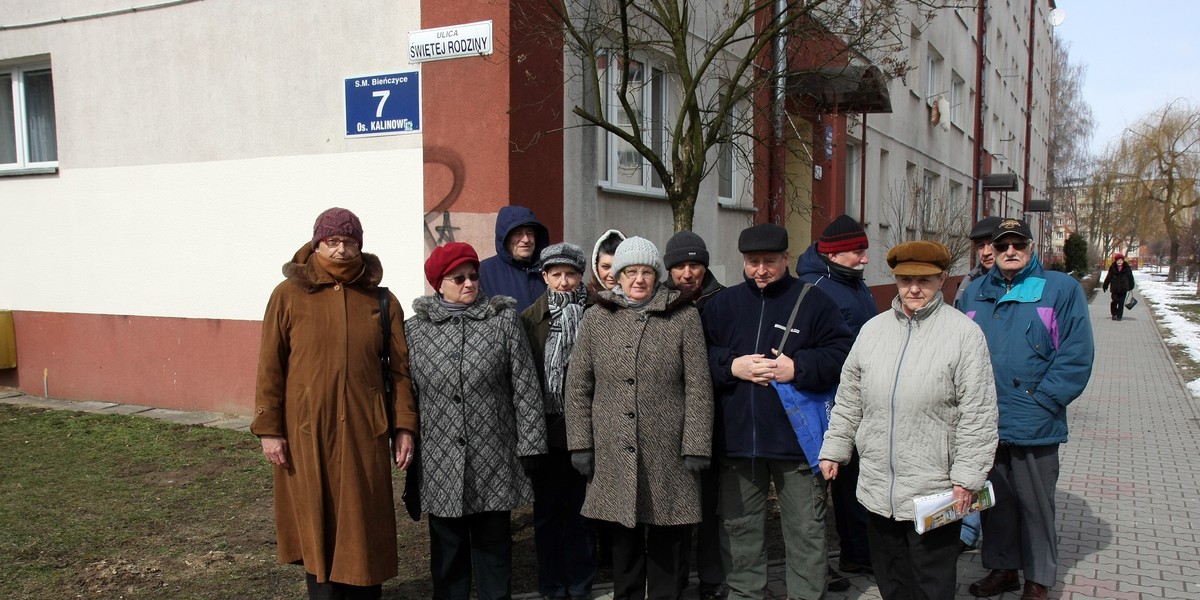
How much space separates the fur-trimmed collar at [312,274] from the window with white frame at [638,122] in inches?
168

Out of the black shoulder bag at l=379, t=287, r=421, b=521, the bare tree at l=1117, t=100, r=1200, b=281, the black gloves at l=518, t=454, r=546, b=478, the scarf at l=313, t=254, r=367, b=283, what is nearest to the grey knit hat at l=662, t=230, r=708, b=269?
the black gloves at l=518, t=454, r=546, b=478

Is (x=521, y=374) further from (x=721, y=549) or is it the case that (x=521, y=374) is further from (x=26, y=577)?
(x=26, y=577)

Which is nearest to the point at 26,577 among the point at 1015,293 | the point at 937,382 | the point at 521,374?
the point at 521,374

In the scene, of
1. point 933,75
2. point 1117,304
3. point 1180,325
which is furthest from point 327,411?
point 1117,304

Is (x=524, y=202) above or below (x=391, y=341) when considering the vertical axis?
above

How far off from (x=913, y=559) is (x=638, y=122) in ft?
16.6

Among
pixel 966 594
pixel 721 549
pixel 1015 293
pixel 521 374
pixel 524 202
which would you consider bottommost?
Result: pixel 966 594

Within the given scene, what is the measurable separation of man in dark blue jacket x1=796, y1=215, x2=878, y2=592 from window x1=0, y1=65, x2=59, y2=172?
8.29 m

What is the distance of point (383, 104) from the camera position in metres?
7.20

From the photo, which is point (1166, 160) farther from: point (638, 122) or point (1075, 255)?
point (638, 122)

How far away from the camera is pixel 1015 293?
14.2 feet

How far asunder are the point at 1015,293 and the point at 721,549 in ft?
6.07

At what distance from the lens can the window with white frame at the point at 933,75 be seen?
19906 millimetres

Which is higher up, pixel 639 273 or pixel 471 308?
pixel 639 273
